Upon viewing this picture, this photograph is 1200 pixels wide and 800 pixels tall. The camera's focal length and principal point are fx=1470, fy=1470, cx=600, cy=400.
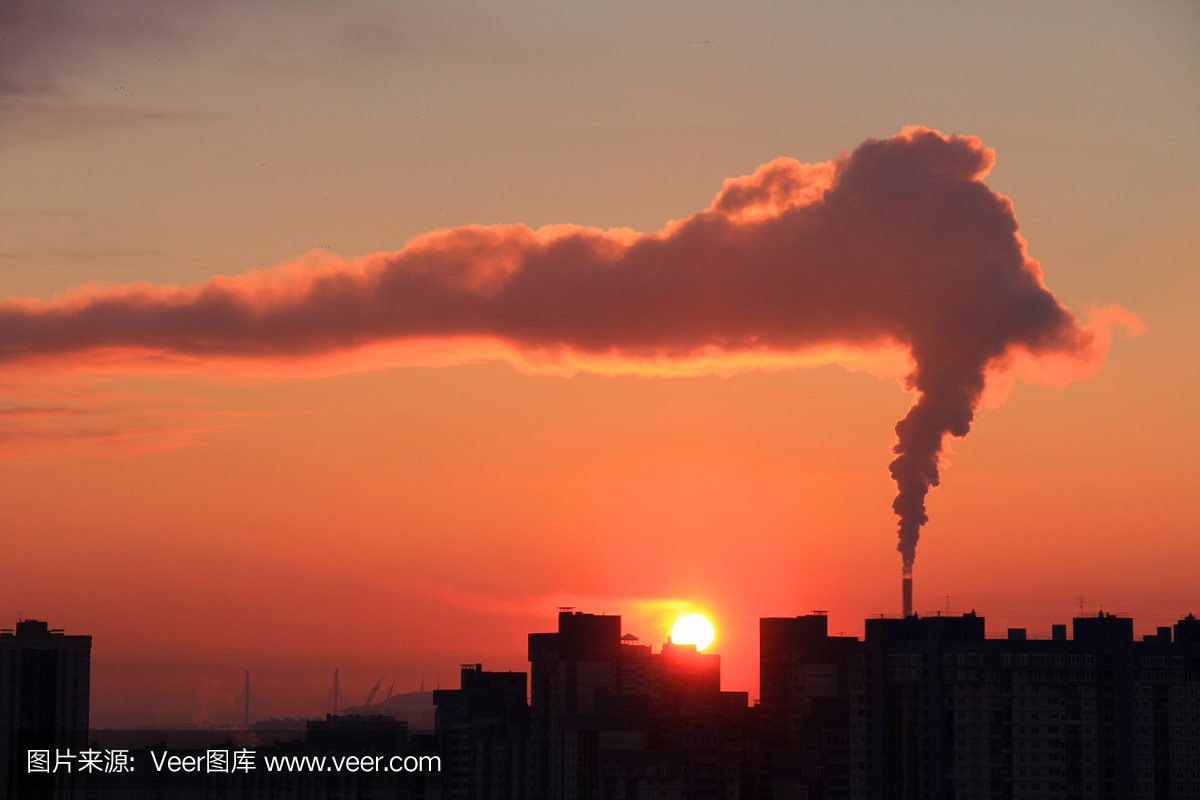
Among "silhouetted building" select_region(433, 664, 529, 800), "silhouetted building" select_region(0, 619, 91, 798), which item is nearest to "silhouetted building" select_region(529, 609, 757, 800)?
"silhouetted building" select_region(433, 664, 529, 800)

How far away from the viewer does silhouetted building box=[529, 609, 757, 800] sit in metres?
159

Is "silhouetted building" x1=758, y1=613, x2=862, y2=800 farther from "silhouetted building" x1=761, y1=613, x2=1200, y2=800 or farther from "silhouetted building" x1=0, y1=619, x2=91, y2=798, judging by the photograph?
"silhouetted building" x1=0, y1=619, x2=91, y2=798

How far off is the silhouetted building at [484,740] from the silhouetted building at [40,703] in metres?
44.1

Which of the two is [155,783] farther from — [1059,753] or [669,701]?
[1059,753]

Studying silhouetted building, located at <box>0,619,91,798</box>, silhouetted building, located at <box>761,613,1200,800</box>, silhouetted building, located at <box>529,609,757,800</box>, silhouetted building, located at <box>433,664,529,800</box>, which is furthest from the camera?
silhouetted building, located at <box>433,664,529,800</box>

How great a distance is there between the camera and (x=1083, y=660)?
131875 millimetres

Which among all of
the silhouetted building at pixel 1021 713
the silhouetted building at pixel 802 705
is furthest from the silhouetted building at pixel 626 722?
the silhouetted building at pixel 1021 713

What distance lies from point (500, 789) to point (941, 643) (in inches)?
2752

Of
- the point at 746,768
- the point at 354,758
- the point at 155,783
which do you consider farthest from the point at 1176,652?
the point at 155,783

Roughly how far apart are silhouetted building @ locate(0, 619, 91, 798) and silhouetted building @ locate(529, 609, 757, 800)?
54.2 metres

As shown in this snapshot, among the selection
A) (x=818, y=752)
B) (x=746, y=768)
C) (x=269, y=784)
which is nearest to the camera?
(x=818, y=752)

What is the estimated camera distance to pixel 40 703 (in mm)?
172125

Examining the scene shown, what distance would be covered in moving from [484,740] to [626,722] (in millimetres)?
26741

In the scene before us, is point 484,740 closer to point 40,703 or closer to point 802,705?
point 802,705
